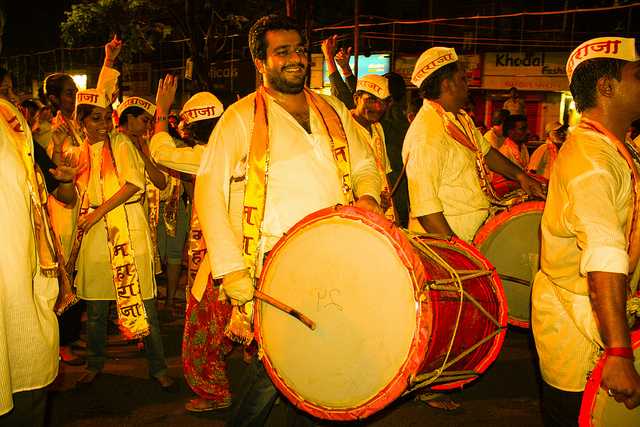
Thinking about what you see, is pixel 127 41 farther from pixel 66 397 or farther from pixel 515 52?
pixel 66 397

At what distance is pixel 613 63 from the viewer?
269cm

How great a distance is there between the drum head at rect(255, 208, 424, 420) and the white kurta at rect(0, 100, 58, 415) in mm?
893

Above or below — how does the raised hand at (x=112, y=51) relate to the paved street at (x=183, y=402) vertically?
above

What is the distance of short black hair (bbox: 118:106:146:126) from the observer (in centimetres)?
631

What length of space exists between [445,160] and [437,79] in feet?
2.09

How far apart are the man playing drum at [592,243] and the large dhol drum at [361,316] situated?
1.29 ft

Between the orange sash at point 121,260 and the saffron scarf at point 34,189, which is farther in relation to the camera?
the orange sash at point 121,260

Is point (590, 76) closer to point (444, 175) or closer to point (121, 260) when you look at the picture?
point (444, 175)

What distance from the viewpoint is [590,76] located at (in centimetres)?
275

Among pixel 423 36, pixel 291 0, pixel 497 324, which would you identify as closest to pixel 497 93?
pixel 423 36

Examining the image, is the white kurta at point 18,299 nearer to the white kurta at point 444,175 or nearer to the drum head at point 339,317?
the drum head at point 339,317

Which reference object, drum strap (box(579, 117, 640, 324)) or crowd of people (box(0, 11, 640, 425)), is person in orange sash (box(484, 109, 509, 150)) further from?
drum strap (box(579, 117, 640, 324))

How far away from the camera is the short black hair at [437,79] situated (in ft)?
15.5

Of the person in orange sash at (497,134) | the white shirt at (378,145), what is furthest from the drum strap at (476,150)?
the person in orange sash at (497,134)
